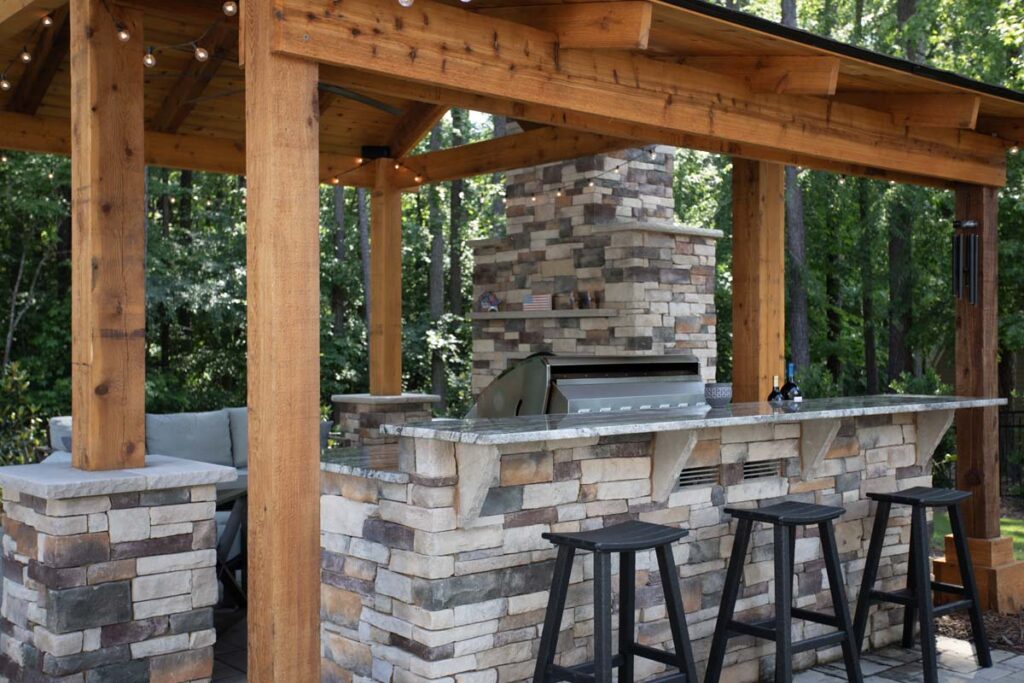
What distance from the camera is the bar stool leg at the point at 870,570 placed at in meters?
4.95

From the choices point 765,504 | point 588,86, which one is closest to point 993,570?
point 765,504

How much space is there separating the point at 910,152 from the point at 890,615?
96.2 inches

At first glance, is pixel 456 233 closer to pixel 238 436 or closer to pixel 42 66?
pixel 238 436

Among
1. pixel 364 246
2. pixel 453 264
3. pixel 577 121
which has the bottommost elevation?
pixel 577 121

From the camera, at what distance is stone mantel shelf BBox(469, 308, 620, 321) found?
8047 millimetres

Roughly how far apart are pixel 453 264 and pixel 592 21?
1319 centimetres

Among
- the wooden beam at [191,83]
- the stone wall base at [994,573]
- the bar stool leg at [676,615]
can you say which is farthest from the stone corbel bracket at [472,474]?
the stone wall base at [994,573]

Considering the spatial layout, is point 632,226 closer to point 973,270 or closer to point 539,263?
point 539,263

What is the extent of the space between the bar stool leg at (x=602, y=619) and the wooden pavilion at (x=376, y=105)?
0.91 m

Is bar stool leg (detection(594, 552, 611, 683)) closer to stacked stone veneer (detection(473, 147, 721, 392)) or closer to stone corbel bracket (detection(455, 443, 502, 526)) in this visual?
stone corbel bracket (detection(455, 443, 502, 526))

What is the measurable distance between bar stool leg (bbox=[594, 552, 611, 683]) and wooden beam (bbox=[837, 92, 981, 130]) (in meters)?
3.00

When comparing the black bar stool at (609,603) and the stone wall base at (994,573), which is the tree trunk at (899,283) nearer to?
the stone wall base at (994,573)

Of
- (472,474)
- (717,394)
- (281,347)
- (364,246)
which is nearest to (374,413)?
(717,394)

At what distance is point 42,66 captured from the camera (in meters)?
6.39
